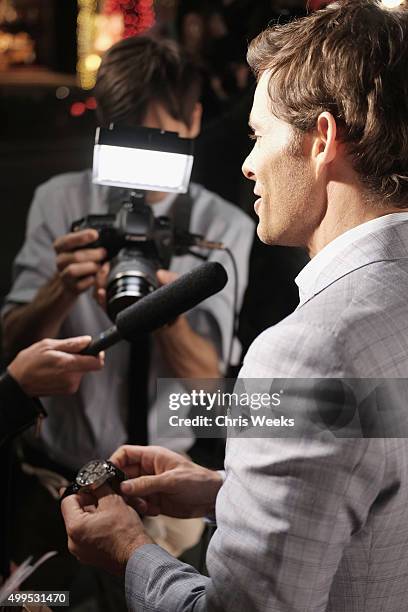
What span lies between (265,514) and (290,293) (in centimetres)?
58

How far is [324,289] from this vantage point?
79 cm

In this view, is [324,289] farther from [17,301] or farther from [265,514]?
[17,301]

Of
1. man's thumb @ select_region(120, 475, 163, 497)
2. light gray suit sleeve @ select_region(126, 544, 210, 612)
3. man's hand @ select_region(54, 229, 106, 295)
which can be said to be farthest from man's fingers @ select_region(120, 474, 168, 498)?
man's hand @ select_region(54, 229, 106, 295)

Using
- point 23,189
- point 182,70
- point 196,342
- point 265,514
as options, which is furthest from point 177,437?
point 23,189

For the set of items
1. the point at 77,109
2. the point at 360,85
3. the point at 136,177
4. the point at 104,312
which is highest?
the point at 360,85

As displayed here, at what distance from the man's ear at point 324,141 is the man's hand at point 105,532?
0.45 metres

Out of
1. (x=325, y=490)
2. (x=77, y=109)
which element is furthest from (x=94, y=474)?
(x=77, y=109)

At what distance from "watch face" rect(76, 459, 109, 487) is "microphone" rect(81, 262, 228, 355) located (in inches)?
6.5

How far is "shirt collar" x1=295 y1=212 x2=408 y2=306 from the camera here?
A: 2.64 ft

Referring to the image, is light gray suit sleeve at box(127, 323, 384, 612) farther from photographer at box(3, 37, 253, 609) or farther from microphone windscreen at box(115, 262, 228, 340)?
photographer at box(3, 37, 253, 609)

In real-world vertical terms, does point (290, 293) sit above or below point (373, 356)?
below

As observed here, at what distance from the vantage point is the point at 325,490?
709mm

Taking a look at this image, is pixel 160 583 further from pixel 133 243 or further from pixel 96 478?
pixel 133 243

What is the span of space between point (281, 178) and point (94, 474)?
1.38 feet
